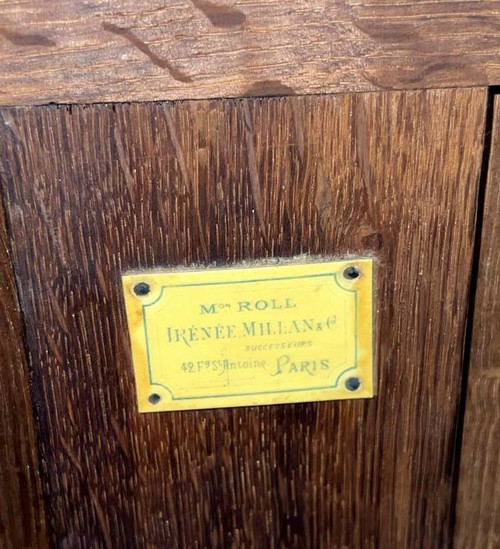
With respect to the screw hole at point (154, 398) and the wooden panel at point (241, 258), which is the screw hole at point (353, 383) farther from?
the screw hole at point (154, 398)

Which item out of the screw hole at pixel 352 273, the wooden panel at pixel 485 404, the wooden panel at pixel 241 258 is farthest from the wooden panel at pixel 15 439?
the wooden panel at pixel 485 404

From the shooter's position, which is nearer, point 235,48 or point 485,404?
point 235,48

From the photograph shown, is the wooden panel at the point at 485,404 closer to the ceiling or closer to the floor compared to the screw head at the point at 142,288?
closer to the floor

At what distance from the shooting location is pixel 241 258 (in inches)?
19.2

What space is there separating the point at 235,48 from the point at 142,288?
0.18m

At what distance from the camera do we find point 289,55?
437mm

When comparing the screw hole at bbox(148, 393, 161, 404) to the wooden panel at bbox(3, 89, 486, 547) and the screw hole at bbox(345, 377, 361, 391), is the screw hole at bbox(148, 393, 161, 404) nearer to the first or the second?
the wooden panel at bbox(3, 89, 486, 547)

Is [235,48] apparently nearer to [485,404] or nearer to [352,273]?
[352,273]

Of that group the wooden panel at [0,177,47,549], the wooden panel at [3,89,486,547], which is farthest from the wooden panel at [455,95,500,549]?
the wooden panel at [0,177,47,549]

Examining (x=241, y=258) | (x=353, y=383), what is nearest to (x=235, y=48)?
(x=241, y=258)

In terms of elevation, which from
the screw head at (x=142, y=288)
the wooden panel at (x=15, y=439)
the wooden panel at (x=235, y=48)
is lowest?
the wooden panel at (x=15, y=439)

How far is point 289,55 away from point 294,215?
0.37 ft

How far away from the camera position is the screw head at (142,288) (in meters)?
0.49

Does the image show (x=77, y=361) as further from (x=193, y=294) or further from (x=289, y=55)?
(x=289, y=55)
